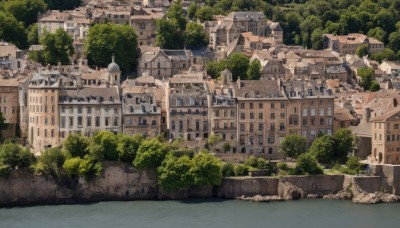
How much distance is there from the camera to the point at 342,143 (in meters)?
75.6

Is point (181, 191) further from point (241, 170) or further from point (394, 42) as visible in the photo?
point (394, 42)

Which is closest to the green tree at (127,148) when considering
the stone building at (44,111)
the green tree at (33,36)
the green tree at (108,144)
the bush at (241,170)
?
the green tree at (108,144)

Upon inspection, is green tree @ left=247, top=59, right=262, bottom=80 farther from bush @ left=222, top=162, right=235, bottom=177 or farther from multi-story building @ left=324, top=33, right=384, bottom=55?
multi-story building @ left=324, top=33, right=384, bottom=55

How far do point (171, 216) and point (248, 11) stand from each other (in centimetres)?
4839

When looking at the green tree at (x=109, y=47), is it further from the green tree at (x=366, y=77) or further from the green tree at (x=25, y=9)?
the green tree at (x=366, y=77)

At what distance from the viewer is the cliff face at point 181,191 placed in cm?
→ 7069

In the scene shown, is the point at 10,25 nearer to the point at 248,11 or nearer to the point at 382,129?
the point at 248,11

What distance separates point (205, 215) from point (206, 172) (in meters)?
4.82

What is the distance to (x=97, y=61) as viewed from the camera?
93125 mm

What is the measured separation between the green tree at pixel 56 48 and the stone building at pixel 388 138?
27.9m

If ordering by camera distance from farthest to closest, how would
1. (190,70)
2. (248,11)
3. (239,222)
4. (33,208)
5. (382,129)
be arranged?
(248,11), (190,70), (382,129), (33,208), (239,222)

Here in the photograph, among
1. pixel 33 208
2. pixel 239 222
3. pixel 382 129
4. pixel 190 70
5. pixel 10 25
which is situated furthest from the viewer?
pixel 10 25

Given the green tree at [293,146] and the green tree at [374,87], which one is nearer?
the green tree at [293,146]

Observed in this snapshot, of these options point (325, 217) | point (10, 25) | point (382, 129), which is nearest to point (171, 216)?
point (325, 217)
